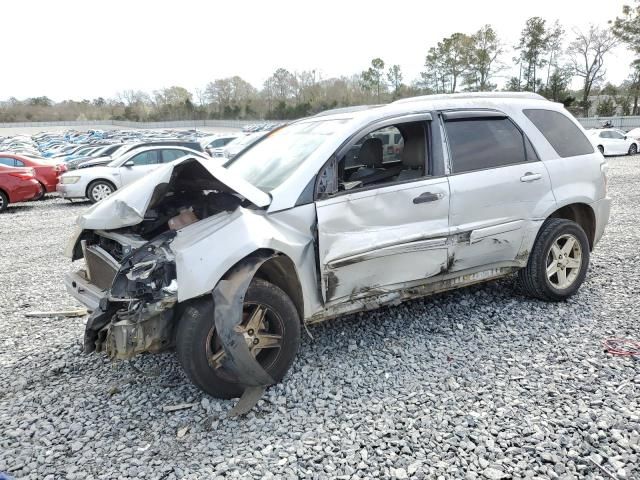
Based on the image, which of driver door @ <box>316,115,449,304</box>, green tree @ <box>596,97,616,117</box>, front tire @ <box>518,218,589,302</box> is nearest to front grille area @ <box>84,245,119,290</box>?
driver door @ <box>316,115,449,304</box>

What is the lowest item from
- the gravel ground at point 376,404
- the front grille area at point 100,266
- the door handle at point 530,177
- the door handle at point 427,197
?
the gravel ground at point 376,404

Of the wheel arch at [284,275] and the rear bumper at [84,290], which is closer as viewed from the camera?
the wheel arch at [284,275]

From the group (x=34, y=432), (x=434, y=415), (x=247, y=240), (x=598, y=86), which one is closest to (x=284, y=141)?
(x=247, y=240)

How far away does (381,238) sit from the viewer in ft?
11.9

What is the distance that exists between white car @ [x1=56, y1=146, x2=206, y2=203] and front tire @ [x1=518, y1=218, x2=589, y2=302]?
10951mm

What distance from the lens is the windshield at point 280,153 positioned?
376 centimetres

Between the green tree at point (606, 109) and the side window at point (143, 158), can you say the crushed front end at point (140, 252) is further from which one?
the green tree at point (606, 109)

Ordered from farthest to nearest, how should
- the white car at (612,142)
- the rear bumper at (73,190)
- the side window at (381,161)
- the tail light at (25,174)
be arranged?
the white car at (612,142), the rear bumper at (73,190), the tail light at (25,174), the side window at (381,161)

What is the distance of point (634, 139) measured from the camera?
2503cm

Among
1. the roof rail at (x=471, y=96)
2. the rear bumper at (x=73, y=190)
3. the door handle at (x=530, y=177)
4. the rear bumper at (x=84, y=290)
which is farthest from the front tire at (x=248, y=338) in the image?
the rear bumper at (x=73, y=190)

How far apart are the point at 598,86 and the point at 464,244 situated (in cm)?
6833

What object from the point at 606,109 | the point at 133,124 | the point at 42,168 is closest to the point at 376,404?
the point at 42,168

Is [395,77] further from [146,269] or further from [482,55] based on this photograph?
[146,269]

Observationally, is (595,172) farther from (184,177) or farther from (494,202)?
(184,177)
